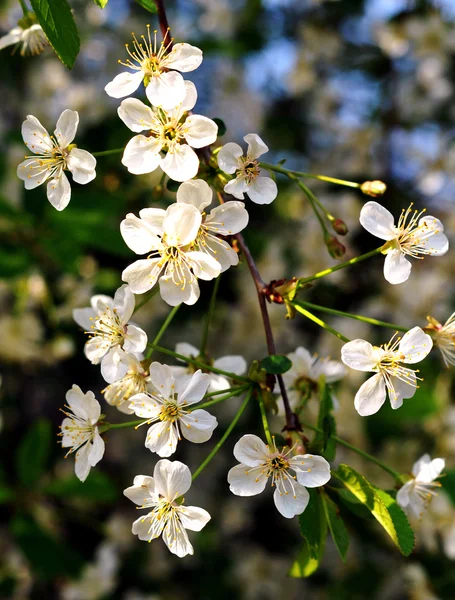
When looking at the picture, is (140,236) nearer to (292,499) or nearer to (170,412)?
(170,412)

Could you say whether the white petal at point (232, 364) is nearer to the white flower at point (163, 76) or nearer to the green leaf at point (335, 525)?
the green leaf at point (335, 525)

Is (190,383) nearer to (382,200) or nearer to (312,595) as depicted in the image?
(382,200)

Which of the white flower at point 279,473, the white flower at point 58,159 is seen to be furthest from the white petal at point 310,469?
the white flower at point 58,159

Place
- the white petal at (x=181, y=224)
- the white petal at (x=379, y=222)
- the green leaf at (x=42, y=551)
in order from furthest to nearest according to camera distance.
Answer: the green leaf at (x=42, y=551)
the white petal at (x=379, y=222)
the white petal at (x=181, y=224)

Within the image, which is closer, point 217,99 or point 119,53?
point 119,53

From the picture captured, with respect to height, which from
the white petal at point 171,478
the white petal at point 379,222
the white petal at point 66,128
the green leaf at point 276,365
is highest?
the white petal at point 66,128

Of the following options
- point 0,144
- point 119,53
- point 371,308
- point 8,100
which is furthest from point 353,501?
point 8,100

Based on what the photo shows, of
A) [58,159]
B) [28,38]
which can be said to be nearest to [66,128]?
[58,159]
